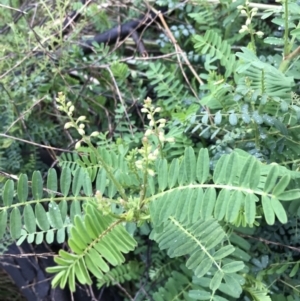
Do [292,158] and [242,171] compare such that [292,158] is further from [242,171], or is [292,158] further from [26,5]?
[26,5]

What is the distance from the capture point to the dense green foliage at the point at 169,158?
0.51m

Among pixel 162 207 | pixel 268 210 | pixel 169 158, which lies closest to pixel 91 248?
pixel 162 207

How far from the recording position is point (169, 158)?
0.78m

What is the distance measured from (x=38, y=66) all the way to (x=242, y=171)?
636 mm

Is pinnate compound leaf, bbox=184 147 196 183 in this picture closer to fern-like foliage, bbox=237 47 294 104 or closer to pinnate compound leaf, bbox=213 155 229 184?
pinnate compound leaf, bbox=213 155 229 184

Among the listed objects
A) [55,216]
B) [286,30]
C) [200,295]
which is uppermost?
[286,30]

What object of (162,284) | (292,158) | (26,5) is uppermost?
(26,5)

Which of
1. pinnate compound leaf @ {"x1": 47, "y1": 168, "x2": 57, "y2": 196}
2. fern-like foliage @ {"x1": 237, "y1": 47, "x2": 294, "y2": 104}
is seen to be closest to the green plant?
pinnate compound leaf @ {"x1": 47, "y1": 168, "x2": 57, "y2": 196}

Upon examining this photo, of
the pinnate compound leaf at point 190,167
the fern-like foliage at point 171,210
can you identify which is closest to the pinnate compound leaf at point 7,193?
the fern-like foliage at point 171,210

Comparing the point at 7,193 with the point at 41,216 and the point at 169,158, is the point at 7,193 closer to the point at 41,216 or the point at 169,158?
the point at 41,216

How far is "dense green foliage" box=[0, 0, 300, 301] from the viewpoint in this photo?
51 cm

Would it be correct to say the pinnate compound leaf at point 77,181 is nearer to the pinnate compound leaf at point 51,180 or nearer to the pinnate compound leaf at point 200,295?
the pinnate compound leaf at point 51,180

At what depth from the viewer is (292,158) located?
673 millimetres

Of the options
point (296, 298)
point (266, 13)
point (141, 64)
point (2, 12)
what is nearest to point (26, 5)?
point (2, 12)
